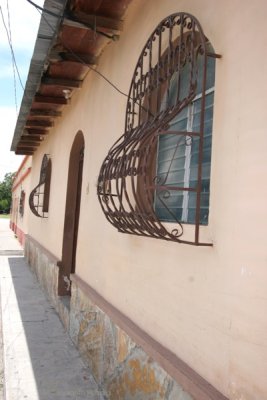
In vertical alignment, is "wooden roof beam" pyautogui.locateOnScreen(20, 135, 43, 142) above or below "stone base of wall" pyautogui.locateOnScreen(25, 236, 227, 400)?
above

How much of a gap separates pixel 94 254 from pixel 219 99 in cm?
286

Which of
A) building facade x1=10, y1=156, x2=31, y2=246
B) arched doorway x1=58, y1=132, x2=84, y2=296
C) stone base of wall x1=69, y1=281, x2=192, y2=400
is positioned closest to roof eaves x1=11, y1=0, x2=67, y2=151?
arched doorway x1=58, y1=132, x2=84, y2=296

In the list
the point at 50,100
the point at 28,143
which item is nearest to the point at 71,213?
the point at 50,100

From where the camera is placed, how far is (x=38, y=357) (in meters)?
4.93

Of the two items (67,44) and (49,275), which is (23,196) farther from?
(67,44)

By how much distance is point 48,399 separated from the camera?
3.86 metres

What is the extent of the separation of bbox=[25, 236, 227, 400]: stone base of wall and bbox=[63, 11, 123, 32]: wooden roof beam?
2.71m

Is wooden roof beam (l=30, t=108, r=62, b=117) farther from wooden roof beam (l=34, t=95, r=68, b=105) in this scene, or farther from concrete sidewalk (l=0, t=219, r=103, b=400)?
concrete sidewalk (l=0, t=219, r=103, b=400)

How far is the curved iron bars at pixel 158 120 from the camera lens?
2510mm

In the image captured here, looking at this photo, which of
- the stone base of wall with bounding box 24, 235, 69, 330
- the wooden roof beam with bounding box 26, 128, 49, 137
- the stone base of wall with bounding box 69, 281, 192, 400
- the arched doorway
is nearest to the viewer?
the stone base of wall with bounding box 69, 281, 192, 400

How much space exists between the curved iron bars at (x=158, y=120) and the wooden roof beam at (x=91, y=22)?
0.87m

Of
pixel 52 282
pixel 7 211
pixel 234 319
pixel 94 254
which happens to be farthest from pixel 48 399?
pixel 7 211

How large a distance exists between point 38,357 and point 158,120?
341 centimetres

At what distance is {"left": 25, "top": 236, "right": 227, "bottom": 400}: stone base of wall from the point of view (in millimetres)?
2450
